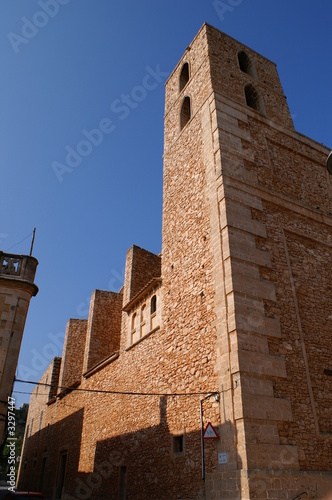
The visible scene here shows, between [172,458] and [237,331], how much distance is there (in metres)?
3.36

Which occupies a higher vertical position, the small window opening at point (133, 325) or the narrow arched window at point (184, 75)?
the narrow arched window at point (184, 75)

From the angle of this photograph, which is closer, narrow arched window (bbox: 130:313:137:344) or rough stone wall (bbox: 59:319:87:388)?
narrow arched window (bbox: 130:313:137:344)

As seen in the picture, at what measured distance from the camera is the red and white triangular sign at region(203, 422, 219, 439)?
7.22 m

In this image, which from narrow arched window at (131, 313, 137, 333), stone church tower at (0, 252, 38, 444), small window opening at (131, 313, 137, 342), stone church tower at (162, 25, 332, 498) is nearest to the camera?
stone church tower at (162, 25, 332, 498)

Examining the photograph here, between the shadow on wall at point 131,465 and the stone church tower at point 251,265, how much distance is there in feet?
2.78

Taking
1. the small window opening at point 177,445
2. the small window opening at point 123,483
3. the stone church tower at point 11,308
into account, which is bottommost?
the small window opening at point 123,483

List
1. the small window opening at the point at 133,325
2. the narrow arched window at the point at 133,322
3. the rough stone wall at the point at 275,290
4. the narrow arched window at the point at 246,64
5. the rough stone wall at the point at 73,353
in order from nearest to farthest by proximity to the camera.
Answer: the rough stone wall at the point at 275,290
the small window opening at the point at 133,325
the narrow arched window at the point at 133,322
the narrow arched window at the point at 246,64
the rough stone wall at the point at 73,353

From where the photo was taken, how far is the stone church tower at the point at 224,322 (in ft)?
23.4

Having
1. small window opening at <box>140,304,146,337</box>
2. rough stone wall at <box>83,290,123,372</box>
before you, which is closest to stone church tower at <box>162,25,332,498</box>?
small window opening at <box>140,304,146,337</box>

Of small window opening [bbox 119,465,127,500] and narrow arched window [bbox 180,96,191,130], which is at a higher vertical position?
narrow arched window [bbox 180,96,191,130]

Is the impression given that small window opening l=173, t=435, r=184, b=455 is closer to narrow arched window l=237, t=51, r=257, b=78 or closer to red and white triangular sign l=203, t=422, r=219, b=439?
red and white triangular sign l=203, t=422, r=219, b=439

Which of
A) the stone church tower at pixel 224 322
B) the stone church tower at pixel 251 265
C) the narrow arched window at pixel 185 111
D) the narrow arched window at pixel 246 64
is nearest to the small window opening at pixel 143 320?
the stone church tower at pixel 224 322

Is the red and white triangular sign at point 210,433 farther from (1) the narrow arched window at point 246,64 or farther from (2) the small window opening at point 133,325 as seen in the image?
(1) the narrow arched window at point 246,64

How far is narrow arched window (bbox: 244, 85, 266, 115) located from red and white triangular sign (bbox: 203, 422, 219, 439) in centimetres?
1007
